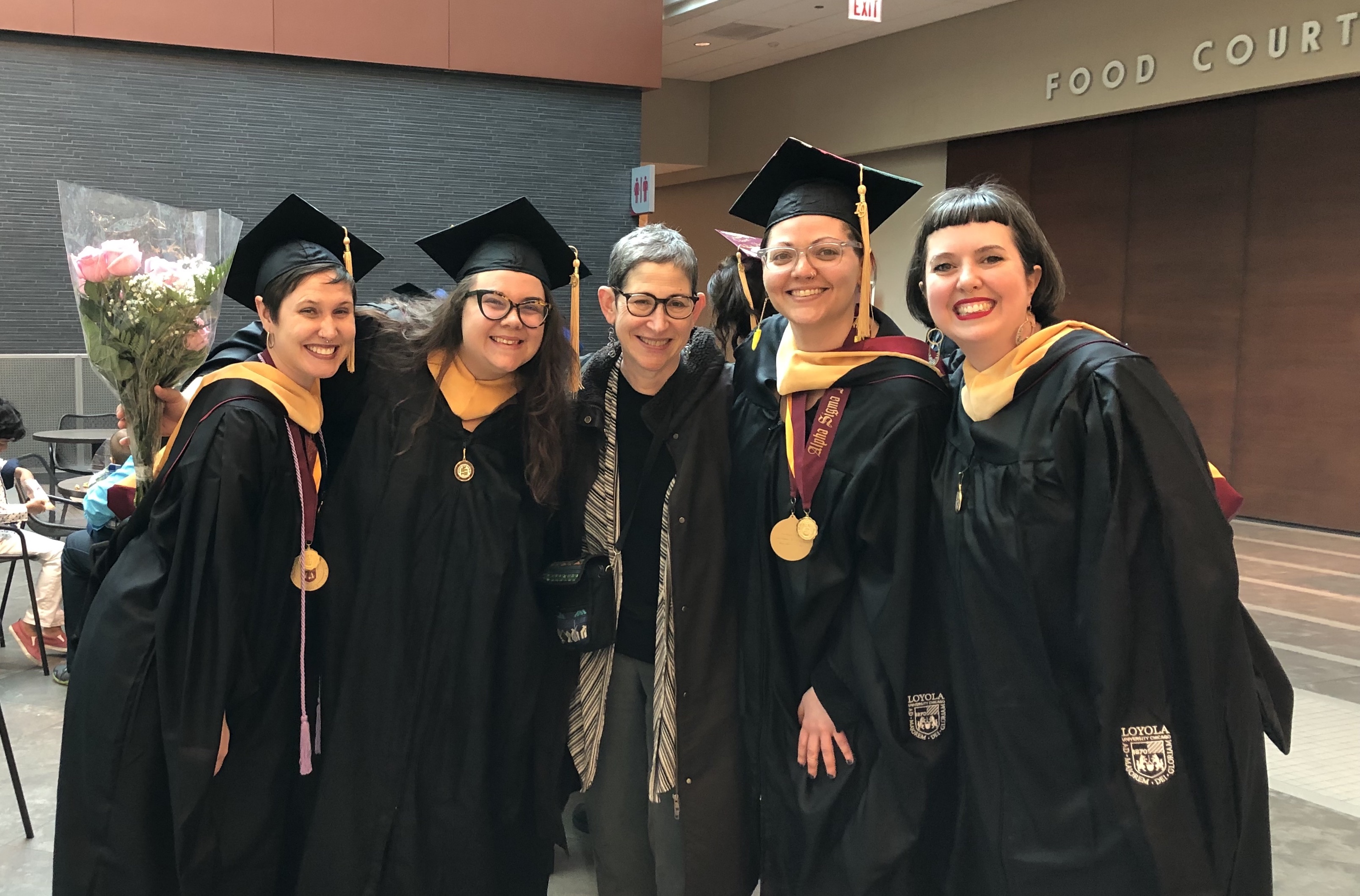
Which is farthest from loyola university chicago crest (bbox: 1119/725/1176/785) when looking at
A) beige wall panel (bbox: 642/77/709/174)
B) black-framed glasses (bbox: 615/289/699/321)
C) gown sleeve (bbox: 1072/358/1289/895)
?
beige wall panel (bbox: 642/77/709/174)

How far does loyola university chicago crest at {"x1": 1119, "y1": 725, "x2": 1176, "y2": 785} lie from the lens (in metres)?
1.67

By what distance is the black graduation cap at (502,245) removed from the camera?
2.27m

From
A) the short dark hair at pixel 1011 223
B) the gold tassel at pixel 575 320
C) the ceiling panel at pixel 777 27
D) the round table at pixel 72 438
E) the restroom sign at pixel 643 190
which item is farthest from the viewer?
the ceiling panel at pixel 777 27

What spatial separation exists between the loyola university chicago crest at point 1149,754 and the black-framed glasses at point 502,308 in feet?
4.65

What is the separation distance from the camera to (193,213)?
227cm

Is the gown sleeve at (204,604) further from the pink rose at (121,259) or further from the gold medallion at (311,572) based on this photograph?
the pink rose at (121,259)

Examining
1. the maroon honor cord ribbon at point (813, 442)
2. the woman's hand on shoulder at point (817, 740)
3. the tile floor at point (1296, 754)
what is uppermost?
the maroon honor cord ribbon at point (813, 442)

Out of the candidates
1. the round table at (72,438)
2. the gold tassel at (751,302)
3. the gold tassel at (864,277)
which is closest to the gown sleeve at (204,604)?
the gold tassel at (751,302)

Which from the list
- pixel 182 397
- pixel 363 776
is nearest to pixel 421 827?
pixel 363 776

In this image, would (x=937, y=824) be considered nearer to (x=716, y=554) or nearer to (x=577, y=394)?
(x=716, y=554)

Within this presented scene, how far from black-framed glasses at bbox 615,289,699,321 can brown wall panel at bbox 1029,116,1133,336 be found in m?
8.05

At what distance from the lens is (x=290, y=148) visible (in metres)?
8.66

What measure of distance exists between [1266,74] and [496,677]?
788 cm

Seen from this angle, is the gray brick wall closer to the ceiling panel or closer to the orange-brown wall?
the orange-brown wall
